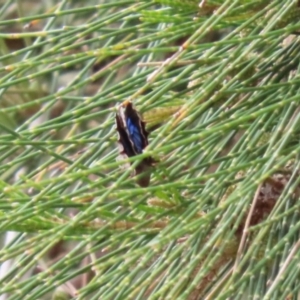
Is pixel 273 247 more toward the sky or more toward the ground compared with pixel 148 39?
more toward the ground

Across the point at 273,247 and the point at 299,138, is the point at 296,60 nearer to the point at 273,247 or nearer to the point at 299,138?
the point at 299,138

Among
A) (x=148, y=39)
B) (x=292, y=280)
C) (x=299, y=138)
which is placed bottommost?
(x=292, y=280)

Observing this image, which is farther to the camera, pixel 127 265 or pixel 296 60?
pixel 296 60

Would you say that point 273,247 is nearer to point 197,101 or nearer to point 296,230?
point 296,230

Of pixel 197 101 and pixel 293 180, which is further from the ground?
pixel 197 101

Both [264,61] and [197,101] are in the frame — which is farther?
[264,61]

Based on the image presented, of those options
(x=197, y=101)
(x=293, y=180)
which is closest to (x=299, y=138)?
(x=293, y=180)
